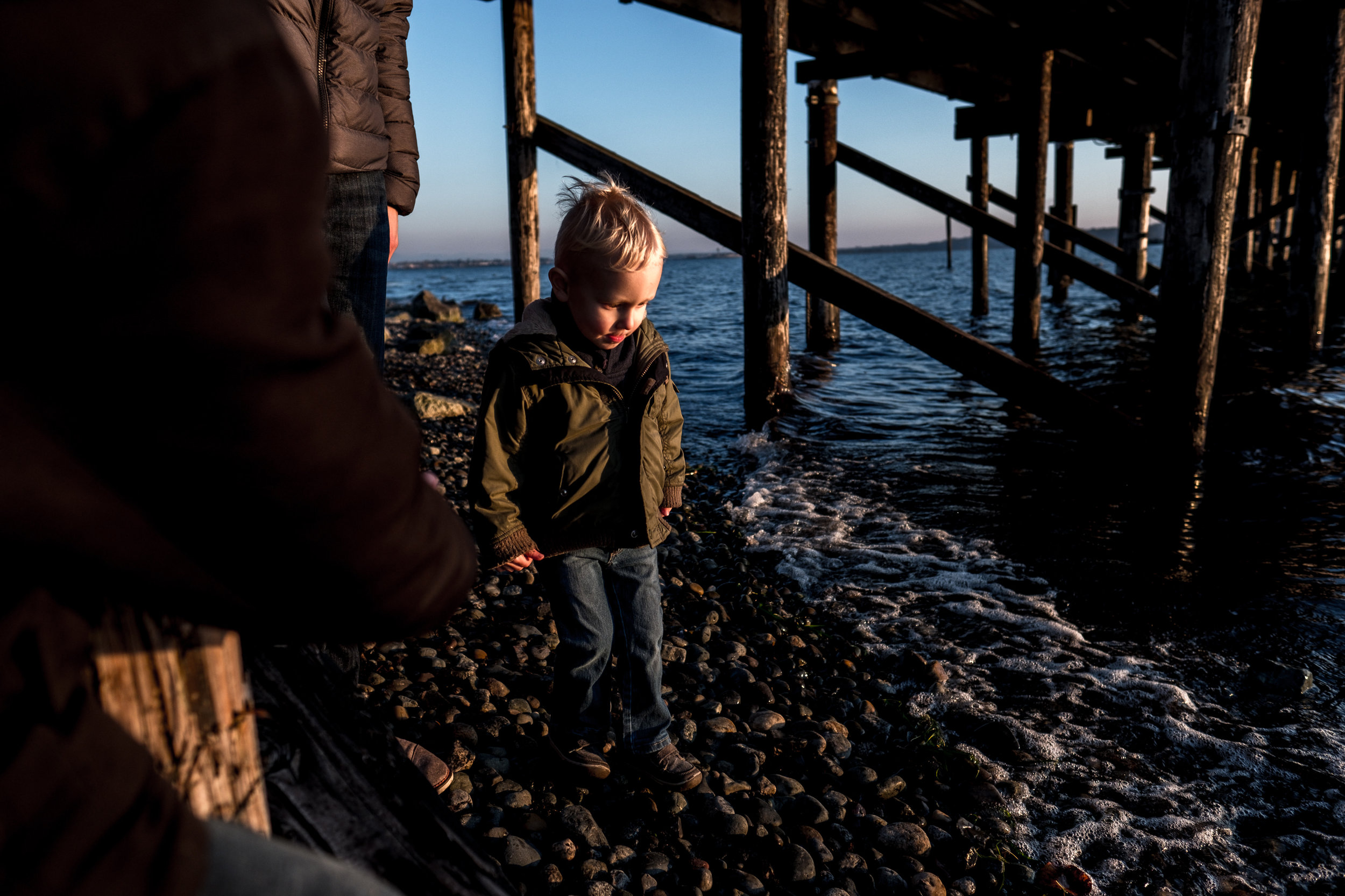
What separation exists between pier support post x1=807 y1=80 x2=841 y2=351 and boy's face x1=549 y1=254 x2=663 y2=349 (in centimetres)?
775

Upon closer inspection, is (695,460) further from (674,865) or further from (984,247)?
(984,247)

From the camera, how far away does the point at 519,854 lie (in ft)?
6.41

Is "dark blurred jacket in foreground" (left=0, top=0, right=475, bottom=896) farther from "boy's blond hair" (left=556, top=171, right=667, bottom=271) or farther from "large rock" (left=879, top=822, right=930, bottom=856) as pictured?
"large rock" (left=879, top=822, right=930, bottom=856)

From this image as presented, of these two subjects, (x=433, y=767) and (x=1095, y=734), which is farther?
(x=1095, y=734)

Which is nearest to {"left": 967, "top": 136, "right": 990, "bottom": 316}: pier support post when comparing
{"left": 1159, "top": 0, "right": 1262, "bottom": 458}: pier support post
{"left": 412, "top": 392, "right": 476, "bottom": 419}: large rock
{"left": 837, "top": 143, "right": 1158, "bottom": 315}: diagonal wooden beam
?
{"left": 837, "top": 143, "right": 1158, "bottom": 315}: diagonal wooden beam

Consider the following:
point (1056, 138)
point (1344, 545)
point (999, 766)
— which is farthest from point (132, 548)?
point (1056, 138)

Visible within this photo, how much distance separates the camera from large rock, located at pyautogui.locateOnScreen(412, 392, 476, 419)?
7027mm

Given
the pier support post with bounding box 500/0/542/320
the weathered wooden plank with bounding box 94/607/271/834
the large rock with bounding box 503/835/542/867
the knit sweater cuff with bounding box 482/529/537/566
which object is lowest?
the large rock with bounding box 503/835/542/867

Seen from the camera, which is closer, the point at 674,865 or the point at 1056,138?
the point at 674,865

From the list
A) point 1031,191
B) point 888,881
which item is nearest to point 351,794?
point 888,881

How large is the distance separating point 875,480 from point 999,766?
10.7 feet

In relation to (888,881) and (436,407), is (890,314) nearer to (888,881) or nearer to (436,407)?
(888,881)

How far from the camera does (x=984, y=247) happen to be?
46.2ft

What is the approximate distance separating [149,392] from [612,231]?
1.53m
